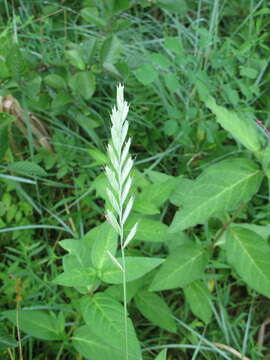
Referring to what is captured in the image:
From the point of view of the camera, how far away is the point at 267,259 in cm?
137

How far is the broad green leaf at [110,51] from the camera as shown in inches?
72.3

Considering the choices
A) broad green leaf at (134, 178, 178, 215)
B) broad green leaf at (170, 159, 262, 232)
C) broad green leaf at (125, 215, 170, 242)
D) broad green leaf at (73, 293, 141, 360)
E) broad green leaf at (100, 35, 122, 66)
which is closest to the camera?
broad green leaf at (73, 293, 141, 360)

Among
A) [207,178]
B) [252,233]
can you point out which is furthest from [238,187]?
[252,233]

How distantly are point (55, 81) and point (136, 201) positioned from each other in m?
0.67

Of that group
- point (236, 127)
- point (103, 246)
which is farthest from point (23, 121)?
point (236, 127)

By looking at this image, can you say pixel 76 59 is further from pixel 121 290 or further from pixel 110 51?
pixel 121 290

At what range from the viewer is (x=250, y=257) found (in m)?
1.40

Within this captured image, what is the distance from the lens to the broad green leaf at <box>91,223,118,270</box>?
1275 millimetres

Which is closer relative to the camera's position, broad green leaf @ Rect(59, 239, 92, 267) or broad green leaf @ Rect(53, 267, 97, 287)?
broad green leaf @ Rect(53, 267, 97, 287)

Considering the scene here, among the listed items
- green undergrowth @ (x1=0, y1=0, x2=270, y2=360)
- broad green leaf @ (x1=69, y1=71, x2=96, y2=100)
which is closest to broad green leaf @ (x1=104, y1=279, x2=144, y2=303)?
green undergrowth @ (x1=0, y1=0, x2=270, y2=360)

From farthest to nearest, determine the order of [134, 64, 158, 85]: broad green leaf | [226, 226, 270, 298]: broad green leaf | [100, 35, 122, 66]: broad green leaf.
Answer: [134, 64, 158, 85]: broad green leaf < [100, 35, 122, 66]: broad green leaf < [226, 226, 270, 298]: broad green leaf

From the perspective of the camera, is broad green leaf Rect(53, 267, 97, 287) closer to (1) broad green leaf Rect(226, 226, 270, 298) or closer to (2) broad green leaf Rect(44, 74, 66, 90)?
(1) broad green leaf Rect(226, 226, 270, 298)

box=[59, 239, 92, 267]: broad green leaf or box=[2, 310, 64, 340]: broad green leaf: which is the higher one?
box=[59, 239, 92, 267]: broad green leaf

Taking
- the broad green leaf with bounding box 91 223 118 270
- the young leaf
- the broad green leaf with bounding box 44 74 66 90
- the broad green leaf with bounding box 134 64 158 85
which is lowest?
the young leaf
